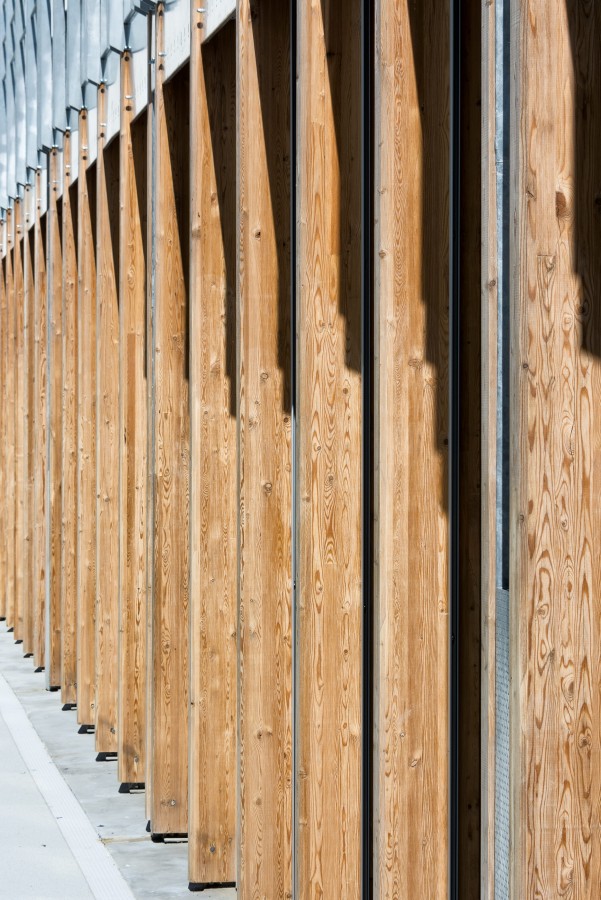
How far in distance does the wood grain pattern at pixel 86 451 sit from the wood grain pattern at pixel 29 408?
2.86 metres

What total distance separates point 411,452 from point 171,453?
118 inches

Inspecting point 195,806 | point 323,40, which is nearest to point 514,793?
point 323,40

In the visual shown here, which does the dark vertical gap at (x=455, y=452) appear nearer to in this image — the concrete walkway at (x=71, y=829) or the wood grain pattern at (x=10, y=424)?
the concrete walkway at (x=71, y=829)

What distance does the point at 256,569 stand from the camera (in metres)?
5.65

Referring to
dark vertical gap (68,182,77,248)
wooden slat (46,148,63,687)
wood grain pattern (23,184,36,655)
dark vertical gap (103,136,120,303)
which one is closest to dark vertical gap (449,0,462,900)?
dark vertical gap (103,136,120,303)

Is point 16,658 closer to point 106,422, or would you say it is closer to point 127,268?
point 106,422

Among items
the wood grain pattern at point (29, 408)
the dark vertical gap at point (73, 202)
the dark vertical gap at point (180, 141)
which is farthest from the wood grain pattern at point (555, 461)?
the wood grain pattern at point (29, 408)

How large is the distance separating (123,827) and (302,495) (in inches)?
118

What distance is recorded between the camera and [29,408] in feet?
43.9

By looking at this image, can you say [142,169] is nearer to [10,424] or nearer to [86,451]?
[86,451]

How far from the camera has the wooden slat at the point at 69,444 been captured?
34.2ft

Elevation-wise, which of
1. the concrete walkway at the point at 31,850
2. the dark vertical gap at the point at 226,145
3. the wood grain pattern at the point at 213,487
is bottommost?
the concrete walkway at the point at 31,850

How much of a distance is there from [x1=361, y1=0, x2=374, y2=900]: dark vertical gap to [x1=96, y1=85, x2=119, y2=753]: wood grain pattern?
4.14 meters

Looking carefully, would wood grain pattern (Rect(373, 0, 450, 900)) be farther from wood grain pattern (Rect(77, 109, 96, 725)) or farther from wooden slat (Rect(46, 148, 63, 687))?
wooden slat (Rect(46, 148, 63, 687))
